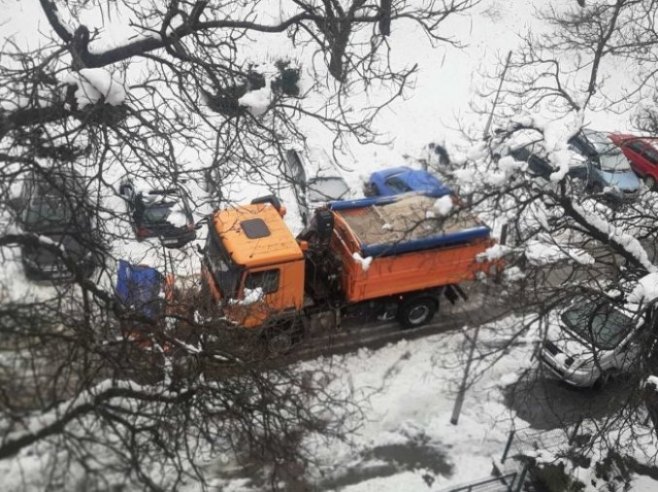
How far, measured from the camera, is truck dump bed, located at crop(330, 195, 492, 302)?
10484 mm

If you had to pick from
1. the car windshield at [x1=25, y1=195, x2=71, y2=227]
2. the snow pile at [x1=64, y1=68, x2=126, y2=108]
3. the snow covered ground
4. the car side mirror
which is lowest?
the snow covered ground

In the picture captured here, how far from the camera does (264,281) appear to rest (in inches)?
394

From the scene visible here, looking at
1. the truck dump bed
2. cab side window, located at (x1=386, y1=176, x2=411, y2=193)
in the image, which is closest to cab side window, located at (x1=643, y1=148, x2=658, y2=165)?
cab side window, located at (x1=386, y1=176, x2=411, y2=193)

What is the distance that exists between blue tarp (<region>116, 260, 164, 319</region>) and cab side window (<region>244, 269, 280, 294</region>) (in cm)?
192

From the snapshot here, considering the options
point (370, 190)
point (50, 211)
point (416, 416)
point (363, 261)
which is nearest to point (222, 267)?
point (363, 261)

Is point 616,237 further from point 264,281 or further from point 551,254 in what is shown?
point 264,281

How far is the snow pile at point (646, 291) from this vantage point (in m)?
6.40

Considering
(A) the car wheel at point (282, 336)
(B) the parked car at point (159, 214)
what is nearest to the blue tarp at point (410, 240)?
(A) the car wheel at point (282, 336)

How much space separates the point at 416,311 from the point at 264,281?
313cm

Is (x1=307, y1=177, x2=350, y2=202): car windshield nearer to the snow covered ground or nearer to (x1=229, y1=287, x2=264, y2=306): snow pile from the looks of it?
the snow covered ground

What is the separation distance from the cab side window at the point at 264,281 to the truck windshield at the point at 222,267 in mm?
208

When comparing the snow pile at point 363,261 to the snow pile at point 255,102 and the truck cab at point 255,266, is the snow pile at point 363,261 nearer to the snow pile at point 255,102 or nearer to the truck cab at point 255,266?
the truck cab at point 255,266

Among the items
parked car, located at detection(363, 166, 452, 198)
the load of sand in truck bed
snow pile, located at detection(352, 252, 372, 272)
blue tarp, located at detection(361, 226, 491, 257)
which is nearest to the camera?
snow pile, located at detection(352, 252, 372, 272)

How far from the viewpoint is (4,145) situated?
5504mm
